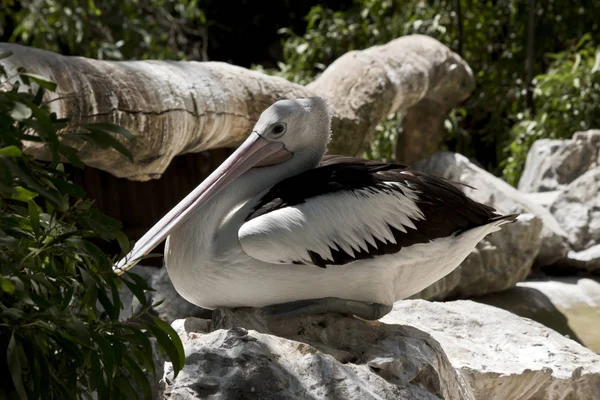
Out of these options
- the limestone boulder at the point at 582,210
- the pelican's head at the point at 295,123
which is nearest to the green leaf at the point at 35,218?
the pelican's head at the point at 295,123

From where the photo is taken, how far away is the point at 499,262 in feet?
15.5

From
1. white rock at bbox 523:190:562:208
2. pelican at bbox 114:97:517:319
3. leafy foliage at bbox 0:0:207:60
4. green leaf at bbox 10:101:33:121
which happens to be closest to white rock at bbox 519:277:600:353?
white rock at bbox 523:190:562:208

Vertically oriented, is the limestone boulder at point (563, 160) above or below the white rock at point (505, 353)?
below

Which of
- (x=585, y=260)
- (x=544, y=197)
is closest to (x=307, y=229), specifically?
(x=585, y=260)

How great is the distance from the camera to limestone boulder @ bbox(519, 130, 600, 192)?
580cm

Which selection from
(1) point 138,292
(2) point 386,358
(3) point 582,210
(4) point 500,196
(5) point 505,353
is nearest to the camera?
(1) point 138,292

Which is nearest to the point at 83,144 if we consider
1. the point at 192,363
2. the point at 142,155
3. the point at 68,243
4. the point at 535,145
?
the point at 142,155

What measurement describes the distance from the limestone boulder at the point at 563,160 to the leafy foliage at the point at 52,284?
15.3 ft

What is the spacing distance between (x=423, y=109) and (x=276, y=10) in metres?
3.96

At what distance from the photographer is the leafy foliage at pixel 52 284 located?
1.36 m

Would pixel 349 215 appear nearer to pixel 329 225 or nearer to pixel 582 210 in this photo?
pixel 329 225

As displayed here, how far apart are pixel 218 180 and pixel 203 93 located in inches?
61.1

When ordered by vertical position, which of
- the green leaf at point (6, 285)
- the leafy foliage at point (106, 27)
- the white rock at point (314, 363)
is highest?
the green leaf at point (6, 285)

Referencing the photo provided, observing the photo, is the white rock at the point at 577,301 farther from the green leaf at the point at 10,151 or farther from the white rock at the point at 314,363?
the green leaf at the point at 10,151
